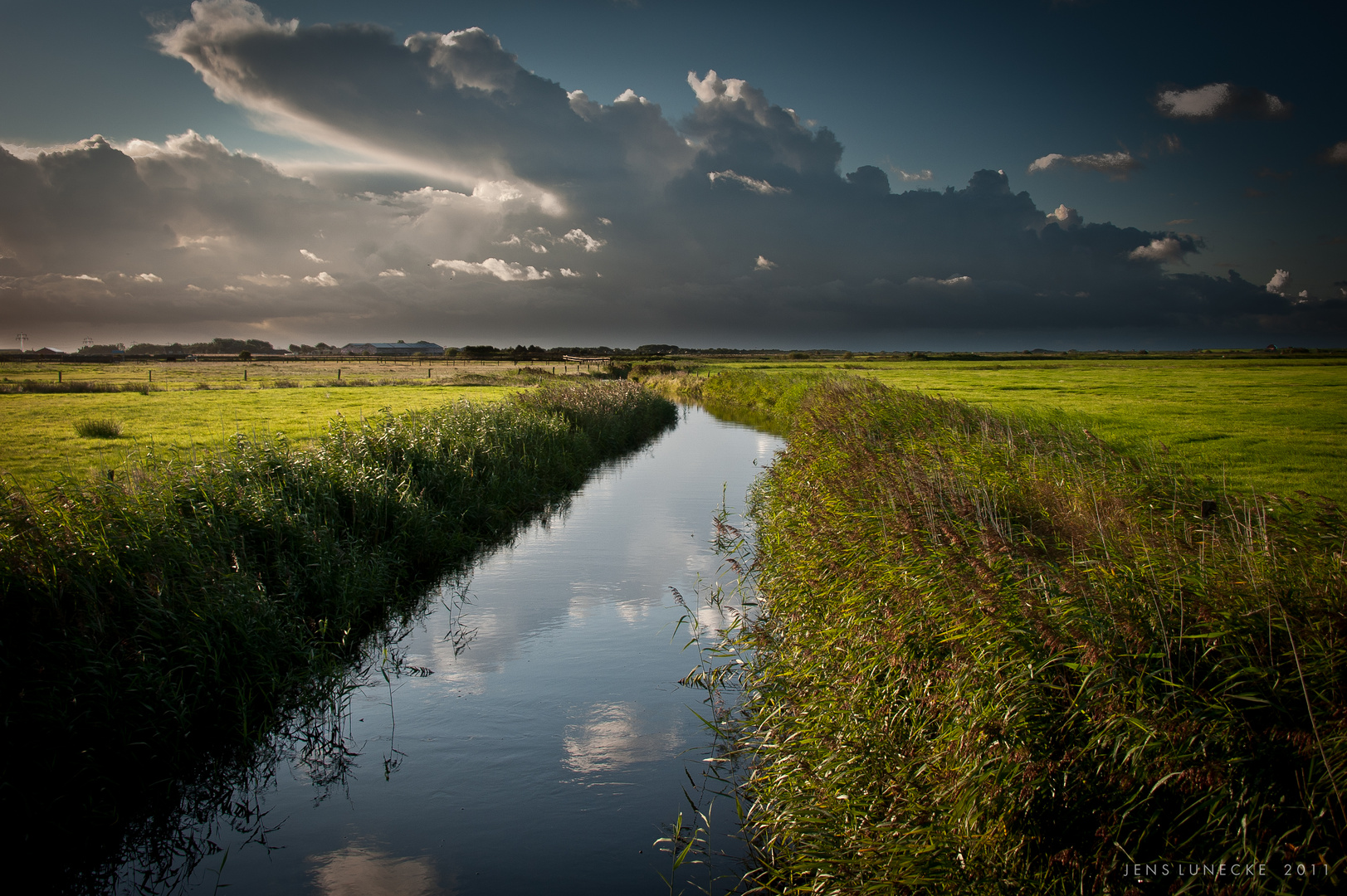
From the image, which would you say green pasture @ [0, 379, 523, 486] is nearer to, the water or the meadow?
the meadow

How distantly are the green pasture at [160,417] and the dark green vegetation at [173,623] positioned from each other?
192 cm

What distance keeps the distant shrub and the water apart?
69.1 ft

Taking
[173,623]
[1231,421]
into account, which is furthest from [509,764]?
[1231,421]

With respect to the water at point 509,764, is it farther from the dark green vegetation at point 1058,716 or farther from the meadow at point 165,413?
the meadow at point 165,413

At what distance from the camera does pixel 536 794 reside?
19.8 ft

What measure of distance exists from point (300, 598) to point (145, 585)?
1951mm

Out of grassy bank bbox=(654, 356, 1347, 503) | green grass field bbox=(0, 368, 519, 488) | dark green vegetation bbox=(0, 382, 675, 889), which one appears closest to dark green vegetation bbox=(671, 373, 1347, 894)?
grassy bank bbox=(654, 356, 1347, 503)

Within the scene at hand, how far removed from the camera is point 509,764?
650 cm

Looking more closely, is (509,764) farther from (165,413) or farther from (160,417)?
(165,413)

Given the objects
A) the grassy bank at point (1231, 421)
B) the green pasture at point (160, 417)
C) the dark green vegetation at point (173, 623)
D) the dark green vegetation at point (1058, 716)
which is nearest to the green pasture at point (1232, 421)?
the grassy bank at point (1231, 421)

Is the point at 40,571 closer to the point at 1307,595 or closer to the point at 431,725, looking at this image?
the point at 431,725

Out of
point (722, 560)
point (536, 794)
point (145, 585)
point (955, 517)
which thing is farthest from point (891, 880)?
point (722, 560)

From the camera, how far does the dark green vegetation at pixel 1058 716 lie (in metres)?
3.29

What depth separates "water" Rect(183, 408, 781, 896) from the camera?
5.15 m
